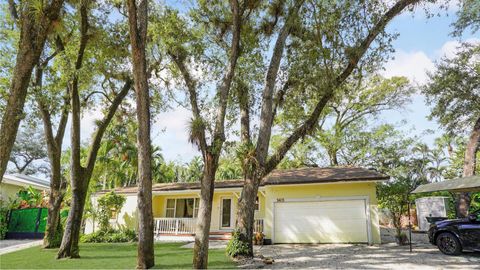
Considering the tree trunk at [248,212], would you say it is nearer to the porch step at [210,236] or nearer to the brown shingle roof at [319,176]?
the brown shingle roof at [319,176]

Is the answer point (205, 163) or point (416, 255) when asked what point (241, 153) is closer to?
point (205, 163)

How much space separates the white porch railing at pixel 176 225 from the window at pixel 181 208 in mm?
1443

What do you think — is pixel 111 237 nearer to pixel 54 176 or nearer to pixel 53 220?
pixel 53 220

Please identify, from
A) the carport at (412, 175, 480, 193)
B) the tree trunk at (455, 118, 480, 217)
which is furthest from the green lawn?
the tree trunk at (455, 118, 480, 217)

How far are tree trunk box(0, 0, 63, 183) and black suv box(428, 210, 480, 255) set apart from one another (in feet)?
38.6

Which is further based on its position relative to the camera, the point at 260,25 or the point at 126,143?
the point at 126,143

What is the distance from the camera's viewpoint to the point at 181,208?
66.6ft

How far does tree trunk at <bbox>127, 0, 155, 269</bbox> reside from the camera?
8.28m

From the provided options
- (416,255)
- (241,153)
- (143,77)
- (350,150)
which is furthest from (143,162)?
(350,150)

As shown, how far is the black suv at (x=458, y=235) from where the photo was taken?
30.9ft

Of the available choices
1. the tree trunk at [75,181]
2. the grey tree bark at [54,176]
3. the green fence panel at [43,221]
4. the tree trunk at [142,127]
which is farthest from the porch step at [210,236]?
the tree trunk at [142,127]

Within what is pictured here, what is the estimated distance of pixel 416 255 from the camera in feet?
32.9

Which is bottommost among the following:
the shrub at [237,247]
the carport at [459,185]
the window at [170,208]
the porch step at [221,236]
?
the porch step at [221,236]

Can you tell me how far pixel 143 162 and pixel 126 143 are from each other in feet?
71.3
